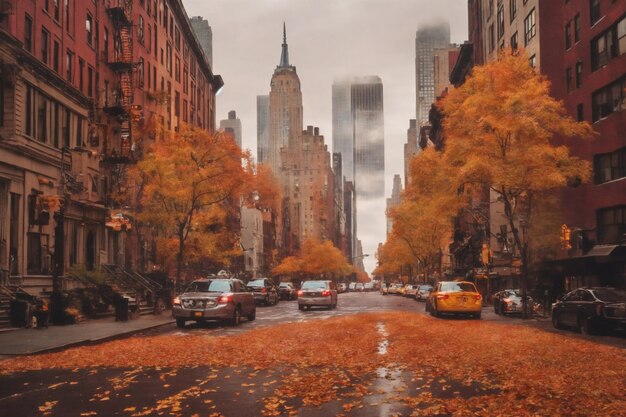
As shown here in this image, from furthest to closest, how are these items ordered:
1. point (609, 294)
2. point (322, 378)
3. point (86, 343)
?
point (609, 294)
point (86, 343)
point (322, 378)

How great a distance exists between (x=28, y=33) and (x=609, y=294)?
26627 mm

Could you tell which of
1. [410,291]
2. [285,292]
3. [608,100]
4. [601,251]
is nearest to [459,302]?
[601,251]

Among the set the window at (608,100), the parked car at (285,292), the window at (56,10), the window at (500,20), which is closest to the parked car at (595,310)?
the window at (608,100)

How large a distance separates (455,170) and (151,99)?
27657 millimetres

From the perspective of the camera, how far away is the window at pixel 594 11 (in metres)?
40.9

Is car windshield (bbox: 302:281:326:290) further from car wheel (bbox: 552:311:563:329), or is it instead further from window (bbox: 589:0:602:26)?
window (bbox: 589:0:602:26)

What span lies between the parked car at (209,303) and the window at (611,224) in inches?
869

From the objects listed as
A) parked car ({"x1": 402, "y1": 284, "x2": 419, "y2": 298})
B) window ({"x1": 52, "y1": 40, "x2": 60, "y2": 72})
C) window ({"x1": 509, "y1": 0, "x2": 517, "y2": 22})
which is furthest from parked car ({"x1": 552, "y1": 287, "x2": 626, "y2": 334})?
parked car ({"x1": 402, "y1": 284, "x2": 419, "y2": 298})

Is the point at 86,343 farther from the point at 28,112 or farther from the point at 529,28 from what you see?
the point at 529,28

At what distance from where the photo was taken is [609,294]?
77.0 ft

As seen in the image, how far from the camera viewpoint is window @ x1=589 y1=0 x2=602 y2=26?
40.9 metres

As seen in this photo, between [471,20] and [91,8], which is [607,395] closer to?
[91,8]

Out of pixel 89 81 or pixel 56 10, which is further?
pixel 89 81

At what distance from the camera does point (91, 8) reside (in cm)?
4206
